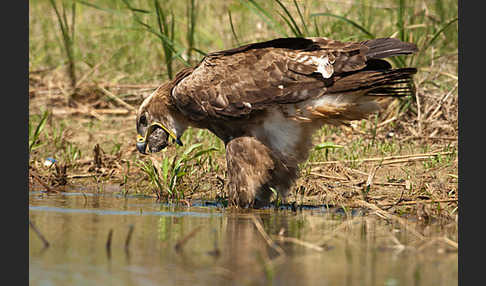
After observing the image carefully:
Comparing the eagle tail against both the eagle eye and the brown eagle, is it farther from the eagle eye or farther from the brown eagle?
the eagle eye

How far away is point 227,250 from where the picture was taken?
355cm

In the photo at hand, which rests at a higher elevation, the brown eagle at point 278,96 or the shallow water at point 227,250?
the brown eagle at point 278,96

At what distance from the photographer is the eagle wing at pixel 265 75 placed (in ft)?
17.1

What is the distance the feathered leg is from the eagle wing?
0.23 m

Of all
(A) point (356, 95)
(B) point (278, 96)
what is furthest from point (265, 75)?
(A) point (356, 95)

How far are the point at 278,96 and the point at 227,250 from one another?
192 cm

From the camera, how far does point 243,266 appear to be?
3211 millimetres

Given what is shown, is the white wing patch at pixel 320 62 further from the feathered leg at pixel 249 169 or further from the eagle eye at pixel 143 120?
the eagle eye at pixel 143 120

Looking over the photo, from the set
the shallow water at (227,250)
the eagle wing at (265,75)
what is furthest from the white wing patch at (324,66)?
the shallow water at (227,250)

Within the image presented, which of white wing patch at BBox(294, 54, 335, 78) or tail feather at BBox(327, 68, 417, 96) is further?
white wing patch at BBox(294, 54, 335, 78)

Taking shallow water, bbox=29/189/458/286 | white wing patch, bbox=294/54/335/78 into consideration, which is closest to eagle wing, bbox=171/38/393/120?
white wing patch, bbox=294/54/335/78

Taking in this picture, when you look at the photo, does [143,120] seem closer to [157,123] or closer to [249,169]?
[157,123]

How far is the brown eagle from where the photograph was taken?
5.21 metres

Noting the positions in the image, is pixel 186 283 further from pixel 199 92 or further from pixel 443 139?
pixel 443 139
